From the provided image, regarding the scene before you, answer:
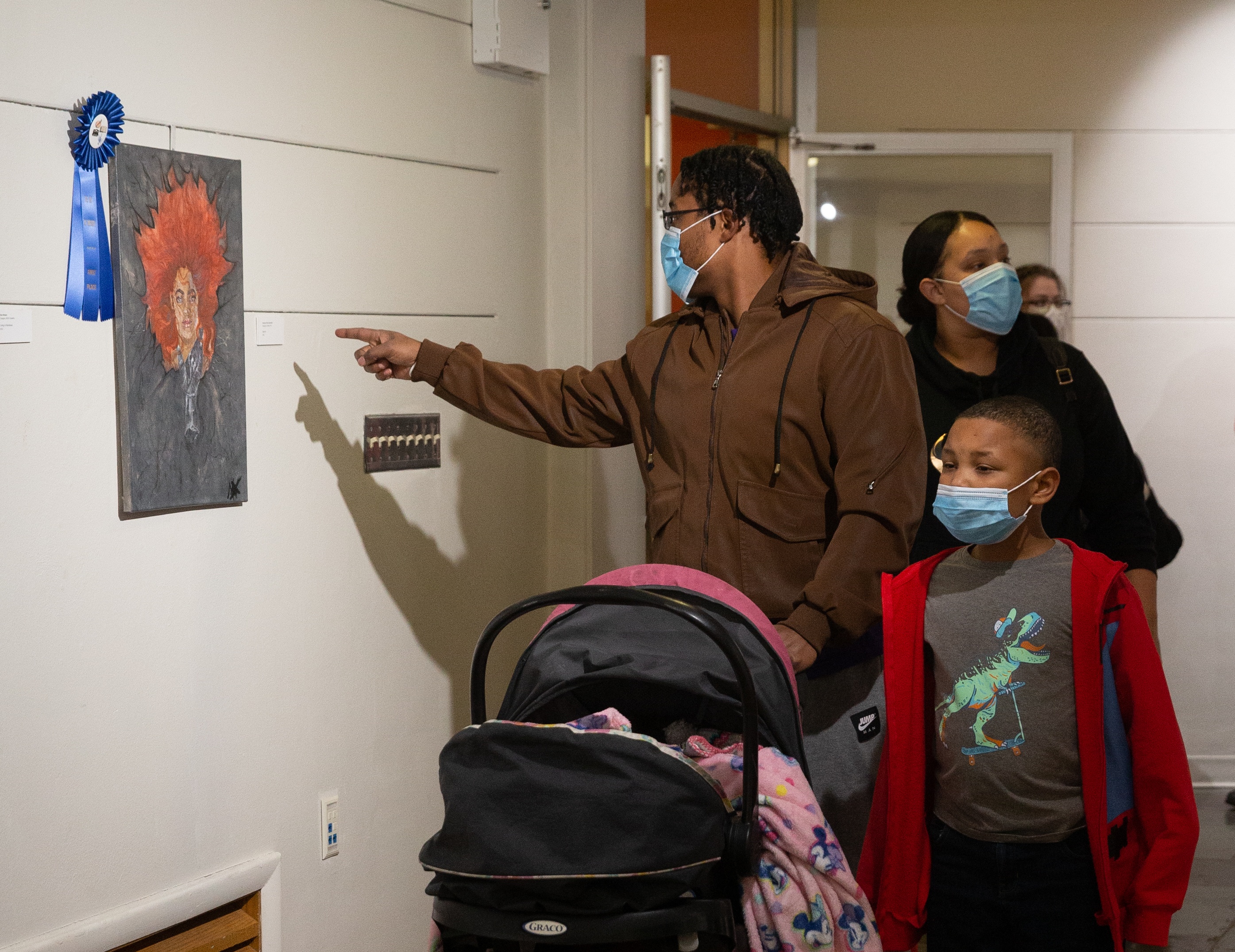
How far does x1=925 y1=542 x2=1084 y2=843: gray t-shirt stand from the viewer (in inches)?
74.5

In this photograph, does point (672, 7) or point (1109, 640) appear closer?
point (1109, 640)

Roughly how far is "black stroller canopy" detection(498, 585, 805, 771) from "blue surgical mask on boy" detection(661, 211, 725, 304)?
2.55 ft

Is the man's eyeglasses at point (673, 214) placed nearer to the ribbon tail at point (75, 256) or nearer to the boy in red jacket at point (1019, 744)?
the boy in red jacket at point (1019, 744)

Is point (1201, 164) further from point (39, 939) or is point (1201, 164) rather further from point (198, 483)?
point (39, 939)

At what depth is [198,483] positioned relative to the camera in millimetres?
2359

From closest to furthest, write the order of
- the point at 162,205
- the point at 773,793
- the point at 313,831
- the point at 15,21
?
the point at 773,793 < the point at 15,21 < the point at 162,205 < the point at 313,831

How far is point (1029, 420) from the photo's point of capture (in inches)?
80.0

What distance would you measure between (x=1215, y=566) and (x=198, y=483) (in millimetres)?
3651

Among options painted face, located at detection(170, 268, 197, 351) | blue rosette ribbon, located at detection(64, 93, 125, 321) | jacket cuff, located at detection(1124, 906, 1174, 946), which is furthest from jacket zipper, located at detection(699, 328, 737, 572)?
blue rosette ribbon, located at detection(64, 93, 125, 321)

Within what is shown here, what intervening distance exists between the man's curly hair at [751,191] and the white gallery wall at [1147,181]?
2.35 meters

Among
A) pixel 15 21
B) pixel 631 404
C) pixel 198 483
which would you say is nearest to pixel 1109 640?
pixel 631 404

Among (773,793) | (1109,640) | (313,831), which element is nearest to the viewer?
(773,793)

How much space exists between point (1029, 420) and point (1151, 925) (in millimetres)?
798

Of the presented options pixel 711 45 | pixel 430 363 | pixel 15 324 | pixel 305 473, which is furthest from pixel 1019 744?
pixel 711 45
